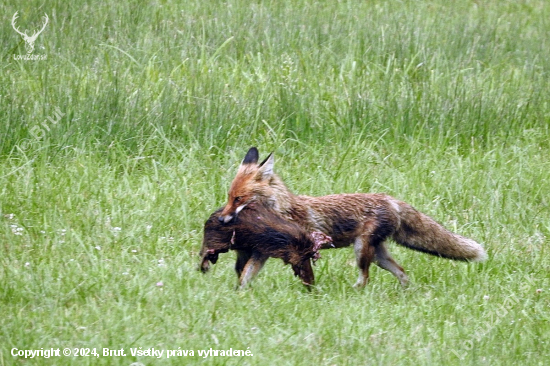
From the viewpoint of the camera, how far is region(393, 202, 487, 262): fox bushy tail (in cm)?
636

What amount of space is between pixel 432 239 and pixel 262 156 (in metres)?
2.56

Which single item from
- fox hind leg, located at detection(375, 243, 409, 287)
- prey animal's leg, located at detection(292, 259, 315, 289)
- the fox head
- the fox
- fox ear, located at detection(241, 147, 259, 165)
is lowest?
fox hind leg, located at detection(375, 243, 409, 287)

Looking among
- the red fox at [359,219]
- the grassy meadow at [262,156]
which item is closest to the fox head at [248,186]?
the red fox at [359,219]

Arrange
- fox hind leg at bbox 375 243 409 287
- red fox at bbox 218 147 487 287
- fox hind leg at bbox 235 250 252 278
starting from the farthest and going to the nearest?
fox hind leg at bbox 375 243 409 287 < red fox at bbox 218 147 487 287 < fox hind leg at bbox 235 250 252 278

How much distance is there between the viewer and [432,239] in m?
6.38

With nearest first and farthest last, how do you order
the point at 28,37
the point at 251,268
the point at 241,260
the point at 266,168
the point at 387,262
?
1. the point at 251,268
2. the point at 241,260
3. the point at 266,168
4. the point at 387,262
5. the point at 28,37

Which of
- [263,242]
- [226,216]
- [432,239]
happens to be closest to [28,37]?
[226,216]

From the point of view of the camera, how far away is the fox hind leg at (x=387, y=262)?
20.6 feet

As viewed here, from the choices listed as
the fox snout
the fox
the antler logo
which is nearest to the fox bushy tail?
the fox

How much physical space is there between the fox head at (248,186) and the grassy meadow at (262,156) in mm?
544

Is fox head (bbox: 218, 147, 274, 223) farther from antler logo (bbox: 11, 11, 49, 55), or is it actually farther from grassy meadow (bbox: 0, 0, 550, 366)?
antler logo (bbox: 11, 11, 49, 55)

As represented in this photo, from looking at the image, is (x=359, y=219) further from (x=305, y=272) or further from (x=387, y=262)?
(x=305, y=272)

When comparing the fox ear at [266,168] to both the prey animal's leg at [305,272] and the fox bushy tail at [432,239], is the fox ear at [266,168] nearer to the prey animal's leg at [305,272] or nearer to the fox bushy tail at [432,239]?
the prey animal's leg at [305,272]

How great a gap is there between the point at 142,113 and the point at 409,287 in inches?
149
